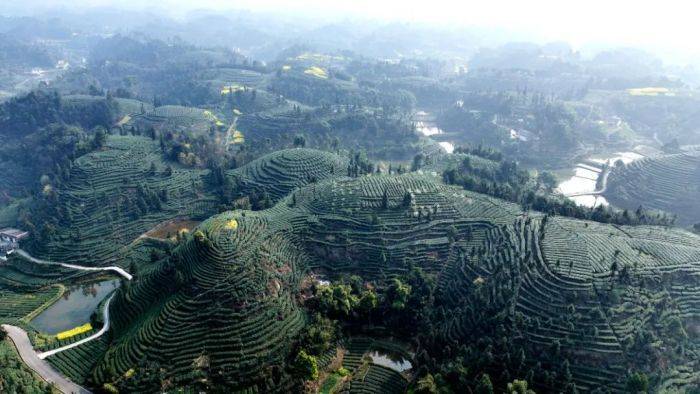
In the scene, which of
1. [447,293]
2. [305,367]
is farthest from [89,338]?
[447,293]

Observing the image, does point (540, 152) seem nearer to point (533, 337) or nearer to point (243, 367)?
point (533, 337)

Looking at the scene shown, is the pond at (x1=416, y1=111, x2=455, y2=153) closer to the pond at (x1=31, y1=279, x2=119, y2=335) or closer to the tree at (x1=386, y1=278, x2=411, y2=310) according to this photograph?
the tree at (x1=386, y1=278, x2=411, y2=310)

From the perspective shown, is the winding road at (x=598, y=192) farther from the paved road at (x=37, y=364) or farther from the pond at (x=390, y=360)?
the paved road at (x=37, y=364)

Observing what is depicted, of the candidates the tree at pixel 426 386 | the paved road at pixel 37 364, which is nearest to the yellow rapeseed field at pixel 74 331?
the paved road at pixel 37 364

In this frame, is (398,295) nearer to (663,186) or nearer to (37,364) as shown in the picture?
(37,364)

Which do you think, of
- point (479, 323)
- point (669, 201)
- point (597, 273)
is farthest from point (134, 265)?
point (669, 201)
